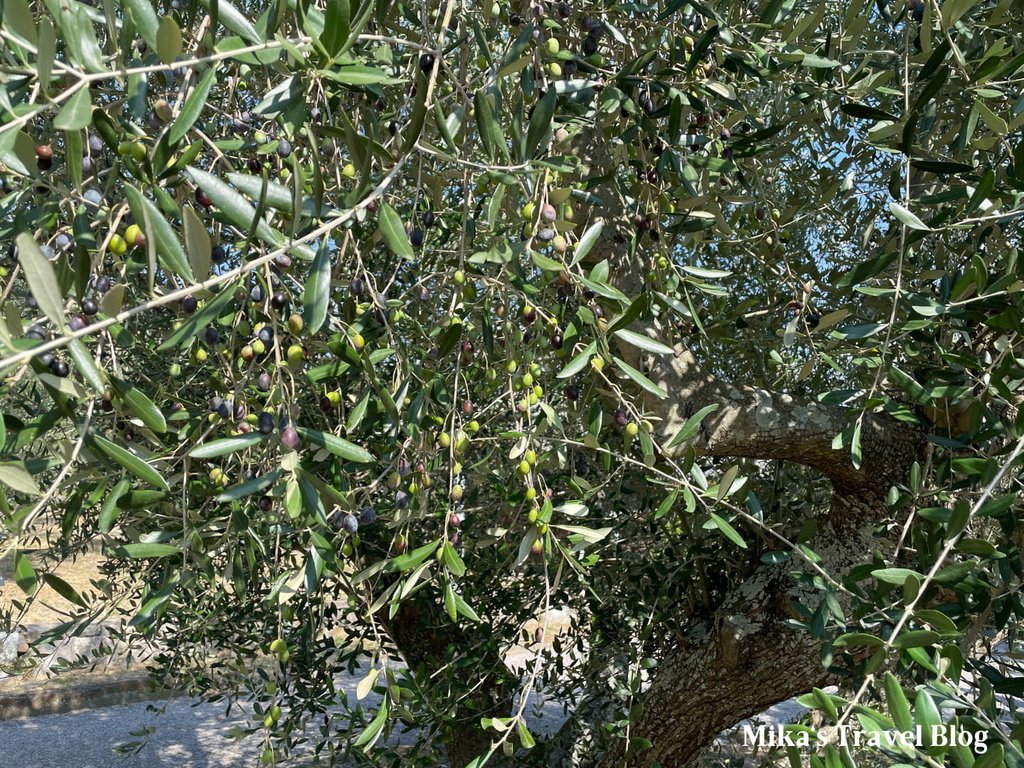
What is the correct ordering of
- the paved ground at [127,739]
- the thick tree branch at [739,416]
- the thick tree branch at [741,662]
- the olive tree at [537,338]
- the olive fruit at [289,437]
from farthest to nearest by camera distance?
the paved ground at [127,739]
the thick tree branch at [741,662]
the thick tree branch at [739,416]
the olive fruit at [289,437]
the olive tree at [537,338]

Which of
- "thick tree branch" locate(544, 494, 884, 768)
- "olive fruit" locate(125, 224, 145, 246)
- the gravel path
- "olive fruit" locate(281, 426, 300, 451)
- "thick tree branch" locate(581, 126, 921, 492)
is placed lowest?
the gravel path

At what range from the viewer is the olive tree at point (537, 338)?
3.87ft

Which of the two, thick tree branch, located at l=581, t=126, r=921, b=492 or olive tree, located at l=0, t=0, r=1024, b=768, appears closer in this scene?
olive tree, located at l=0, t=0, r=1024, b=768

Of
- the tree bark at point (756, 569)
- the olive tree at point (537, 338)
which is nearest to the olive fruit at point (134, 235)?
the olive tree at point (537, 338)

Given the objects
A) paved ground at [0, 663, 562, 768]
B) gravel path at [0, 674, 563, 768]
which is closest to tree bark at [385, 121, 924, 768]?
gravel path at [0, 674, 563, 768]

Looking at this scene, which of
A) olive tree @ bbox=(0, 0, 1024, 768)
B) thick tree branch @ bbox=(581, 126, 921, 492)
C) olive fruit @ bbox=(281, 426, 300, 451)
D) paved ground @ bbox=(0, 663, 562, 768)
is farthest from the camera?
paved ground @ bbox=(0, 663, 562, 768)

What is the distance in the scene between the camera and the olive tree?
1.18 m

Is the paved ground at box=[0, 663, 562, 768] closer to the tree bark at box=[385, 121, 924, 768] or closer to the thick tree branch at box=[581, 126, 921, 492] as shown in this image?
the tree bark at box=[385, 121, 924, 768]

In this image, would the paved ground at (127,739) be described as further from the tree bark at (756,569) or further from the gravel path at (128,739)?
the tree bark at (756,569)

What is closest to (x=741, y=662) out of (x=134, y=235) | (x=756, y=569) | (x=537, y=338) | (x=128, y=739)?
(x=756, y=569)

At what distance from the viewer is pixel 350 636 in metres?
3.21

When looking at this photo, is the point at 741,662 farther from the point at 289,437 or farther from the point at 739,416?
the point at 289,437

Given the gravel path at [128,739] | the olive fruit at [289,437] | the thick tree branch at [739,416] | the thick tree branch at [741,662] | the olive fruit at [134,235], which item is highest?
the olive fruit at [134,235]

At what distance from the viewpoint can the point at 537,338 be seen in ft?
7.18
